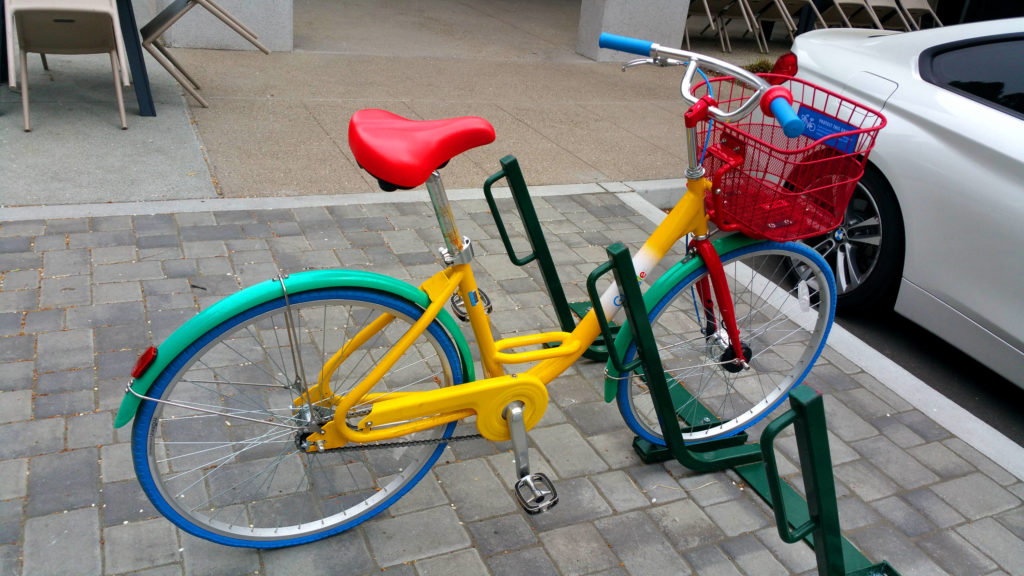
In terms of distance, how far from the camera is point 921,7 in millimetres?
11328

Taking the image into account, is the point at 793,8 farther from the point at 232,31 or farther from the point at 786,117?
the point at 786,117

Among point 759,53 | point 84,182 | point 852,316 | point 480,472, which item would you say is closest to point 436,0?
point 759,53

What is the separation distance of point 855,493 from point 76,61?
6736mm

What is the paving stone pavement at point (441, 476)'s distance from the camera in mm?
2590

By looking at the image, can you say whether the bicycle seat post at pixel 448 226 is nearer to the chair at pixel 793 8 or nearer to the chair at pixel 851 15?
the chair at pixel 793 8

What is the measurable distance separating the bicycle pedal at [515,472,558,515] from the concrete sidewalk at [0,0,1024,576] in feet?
0.56

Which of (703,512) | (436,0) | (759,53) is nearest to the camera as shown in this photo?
(703,512)

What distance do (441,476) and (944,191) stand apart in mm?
2672

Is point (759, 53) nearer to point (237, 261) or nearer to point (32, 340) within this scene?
point (237, 261)

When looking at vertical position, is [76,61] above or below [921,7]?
below

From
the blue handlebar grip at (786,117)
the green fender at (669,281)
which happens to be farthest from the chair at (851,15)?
the blue handlebar grip at (786,117)

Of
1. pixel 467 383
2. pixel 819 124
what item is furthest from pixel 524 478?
pixel 819 124

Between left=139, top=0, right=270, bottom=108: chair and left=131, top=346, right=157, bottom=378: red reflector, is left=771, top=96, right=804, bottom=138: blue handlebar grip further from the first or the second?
left=139, top=0, right=270, bottom=108: chair

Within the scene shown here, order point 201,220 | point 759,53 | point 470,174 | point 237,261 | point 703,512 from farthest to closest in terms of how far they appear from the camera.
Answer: point 759,53 < point 470,174 < point 201,220 < point 237,261 < point 703,512
